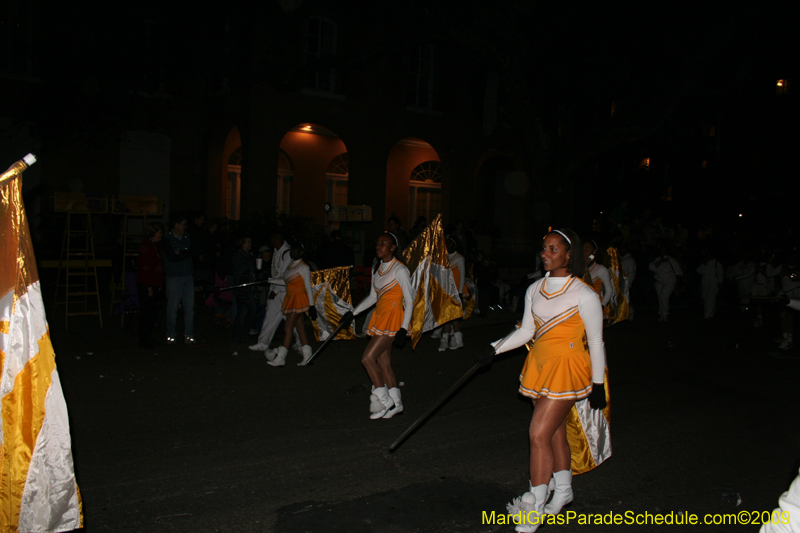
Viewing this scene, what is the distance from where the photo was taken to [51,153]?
18.2m

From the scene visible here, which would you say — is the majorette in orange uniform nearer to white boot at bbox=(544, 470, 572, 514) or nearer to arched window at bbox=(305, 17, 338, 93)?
white boot at bbox=(544, 470, 572, 514)

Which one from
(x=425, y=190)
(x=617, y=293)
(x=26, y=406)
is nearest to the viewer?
(x=26, y=406)

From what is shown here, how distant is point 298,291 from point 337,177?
15285mm

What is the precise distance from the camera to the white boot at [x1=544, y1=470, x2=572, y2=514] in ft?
13.7

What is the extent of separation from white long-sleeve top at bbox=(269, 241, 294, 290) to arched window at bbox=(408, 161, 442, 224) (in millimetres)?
15228

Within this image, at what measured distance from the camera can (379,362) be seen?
6.31 m

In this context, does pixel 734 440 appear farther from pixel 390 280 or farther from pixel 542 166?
pixel 542 166

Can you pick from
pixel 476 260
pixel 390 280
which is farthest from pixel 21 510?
pixel 476 260

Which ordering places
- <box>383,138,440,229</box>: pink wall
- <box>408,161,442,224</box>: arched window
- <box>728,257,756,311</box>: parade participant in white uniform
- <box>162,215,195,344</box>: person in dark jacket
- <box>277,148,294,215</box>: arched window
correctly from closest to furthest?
1. <box>162,215,195,344</box>: person in dark jacket
2. <box>728,257,756,311</box>: parade participant in white uniform
3. <box>277,148,294,215</box>: arched window
4. <box>383,138,440,229</box>: pink wall
5. <box>408,161,442,224</box>: arched window

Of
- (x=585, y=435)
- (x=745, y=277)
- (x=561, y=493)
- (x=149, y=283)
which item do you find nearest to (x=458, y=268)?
(x=149, y=283)

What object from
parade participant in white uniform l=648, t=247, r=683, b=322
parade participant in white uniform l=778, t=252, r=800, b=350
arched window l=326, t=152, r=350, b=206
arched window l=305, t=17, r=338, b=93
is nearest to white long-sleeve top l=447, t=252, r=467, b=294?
parade participant in white uniform l=778, t=252, r=800, b=350

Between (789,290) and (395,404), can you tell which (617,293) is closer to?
(789,290)

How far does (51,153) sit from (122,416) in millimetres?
14916

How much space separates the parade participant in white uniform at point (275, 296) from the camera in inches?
354
